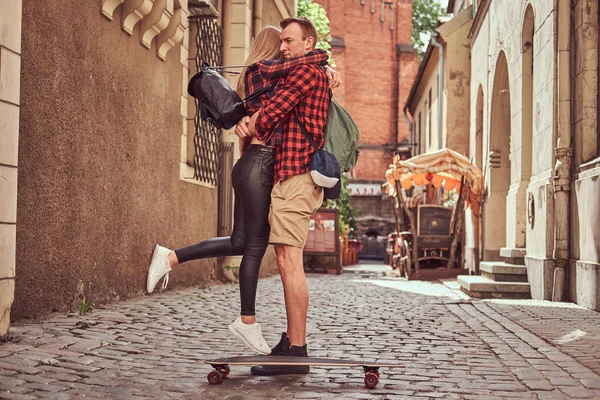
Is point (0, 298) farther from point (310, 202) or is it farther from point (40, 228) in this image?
point (310, 202)

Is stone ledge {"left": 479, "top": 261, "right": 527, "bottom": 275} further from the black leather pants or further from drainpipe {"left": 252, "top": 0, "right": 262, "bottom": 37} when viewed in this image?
the black leather pants

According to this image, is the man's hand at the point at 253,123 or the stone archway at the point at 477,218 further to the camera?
the stone archway at the point at 477,218

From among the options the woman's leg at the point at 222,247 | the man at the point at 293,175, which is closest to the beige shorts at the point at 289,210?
the man at the point at 293,175

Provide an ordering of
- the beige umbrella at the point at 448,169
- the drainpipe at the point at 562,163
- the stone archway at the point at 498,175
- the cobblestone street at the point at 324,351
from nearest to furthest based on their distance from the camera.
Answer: the cobblestone street at the point at 324,351
the drainpipe at the point at 562,163
the stone archway at the point at 498,175
the beige umbrella at the point at 448,169

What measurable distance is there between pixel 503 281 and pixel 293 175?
8039mm

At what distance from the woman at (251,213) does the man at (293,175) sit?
0.24 feet

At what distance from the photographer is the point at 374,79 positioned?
150 feet

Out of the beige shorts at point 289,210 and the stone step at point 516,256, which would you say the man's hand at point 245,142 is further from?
the stone step at point 516,256

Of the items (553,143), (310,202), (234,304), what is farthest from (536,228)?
(310,202)

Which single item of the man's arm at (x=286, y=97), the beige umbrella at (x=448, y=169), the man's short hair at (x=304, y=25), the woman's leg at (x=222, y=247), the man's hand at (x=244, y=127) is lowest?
the woman's leg at (x=222, y=247)

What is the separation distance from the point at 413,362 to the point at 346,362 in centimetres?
112

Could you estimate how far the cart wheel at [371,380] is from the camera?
15.1 feet

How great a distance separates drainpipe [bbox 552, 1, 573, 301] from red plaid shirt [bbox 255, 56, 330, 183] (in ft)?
20.6

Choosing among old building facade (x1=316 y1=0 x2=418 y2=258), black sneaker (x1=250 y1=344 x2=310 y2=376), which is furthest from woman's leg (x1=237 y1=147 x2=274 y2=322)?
old building facade (x1=316 y1=0 x2=418 y2=258)
